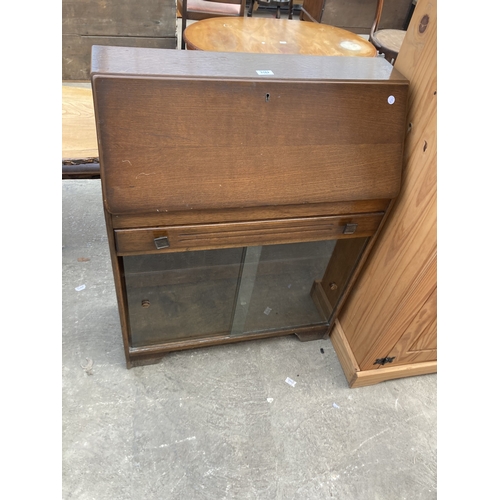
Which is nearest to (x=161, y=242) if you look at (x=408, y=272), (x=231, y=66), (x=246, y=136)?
(x=246, y=136)

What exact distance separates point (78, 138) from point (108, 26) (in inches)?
45.6

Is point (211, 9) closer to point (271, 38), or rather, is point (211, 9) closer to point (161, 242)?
point (271, 38)

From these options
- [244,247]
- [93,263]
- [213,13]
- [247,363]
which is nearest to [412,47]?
[244,247]

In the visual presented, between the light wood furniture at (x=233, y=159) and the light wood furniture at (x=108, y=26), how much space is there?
163 centimetres

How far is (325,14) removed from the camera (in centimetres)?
343

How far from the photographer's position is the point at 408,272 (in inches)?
44.9

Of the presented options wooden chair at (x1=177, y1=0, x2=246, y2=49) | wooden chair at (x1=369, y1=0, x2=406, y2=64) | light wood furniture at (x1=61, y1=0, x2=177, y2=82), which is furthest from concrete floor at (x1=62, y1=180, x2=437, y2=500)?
wooden chair at (x1=177, y1=0, x2=246, y2=49)

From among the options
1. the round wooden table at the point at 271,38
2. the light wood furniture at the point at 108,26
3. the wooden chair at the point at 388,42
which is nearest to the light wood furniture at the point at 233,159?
the round wooden table at the point at 271,38

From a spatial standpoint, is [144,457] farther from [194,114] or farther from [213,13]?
[213,13]

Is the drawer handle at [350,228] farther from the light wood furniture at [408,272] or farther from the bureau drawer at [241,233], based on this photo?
the light wood furniture at [408,272]

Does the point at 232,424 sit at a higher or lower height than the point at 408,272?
lower

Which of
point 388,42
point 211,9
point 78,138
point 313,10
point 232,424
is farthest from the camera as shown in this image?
point 313,10

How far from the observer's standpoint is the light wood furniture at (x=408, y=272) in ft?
3.11

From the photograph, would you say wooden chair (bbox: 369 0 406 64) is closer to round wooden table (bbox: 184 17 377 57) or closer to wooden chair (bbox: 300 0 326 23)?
round wooden table (bbox: 184 17 377 57)
